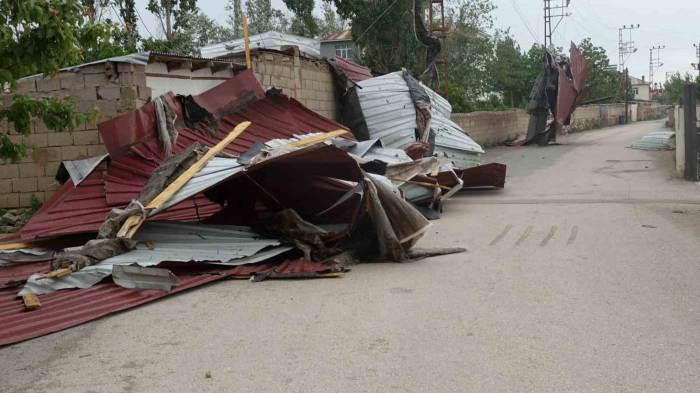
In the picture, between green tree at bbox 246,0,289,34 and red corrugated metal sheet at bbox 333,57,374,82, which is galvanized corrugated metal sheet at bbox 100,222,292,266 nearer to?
red corrugated metal sheet at bbox 333,57,374,82

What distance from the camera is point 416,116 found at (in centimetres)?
1636

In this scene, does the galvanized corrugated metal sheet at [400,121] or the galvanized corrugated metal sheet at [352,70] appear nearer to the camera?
the galvanized corrugated metal sheet at [400,121]

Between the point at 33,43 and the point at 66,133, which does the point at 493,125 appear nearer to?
the point at 66,133

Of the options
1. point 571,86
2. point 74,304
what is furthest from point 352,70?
point 571,86

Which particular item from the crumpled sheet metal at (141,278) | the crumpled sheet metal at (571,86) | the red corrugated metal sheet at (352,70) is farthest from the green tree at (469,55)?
the crumpled sheet metal at (141,278)

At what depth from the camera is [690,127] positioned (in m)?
15.2

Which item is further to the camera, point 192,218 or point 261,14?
point 261,14

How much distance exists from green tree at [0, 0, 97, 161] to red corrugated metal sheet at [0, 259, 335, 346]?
1356 mm

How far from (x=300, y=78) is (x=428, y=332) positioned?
37.9 ft

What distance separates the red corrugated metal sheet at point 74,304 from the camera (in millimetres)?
5581

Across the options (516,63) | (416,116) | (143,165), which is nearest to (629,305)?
(143,165)

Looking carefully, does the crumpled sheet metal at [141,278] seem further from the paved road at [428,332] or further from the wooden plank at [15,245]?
the wooden plank at [15,245]

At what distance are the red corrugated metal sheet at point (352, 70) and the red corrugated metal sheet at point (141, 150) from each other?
18.8ft

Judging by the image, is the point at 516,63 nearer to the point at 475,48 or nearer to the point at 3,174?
the point at 475,48
